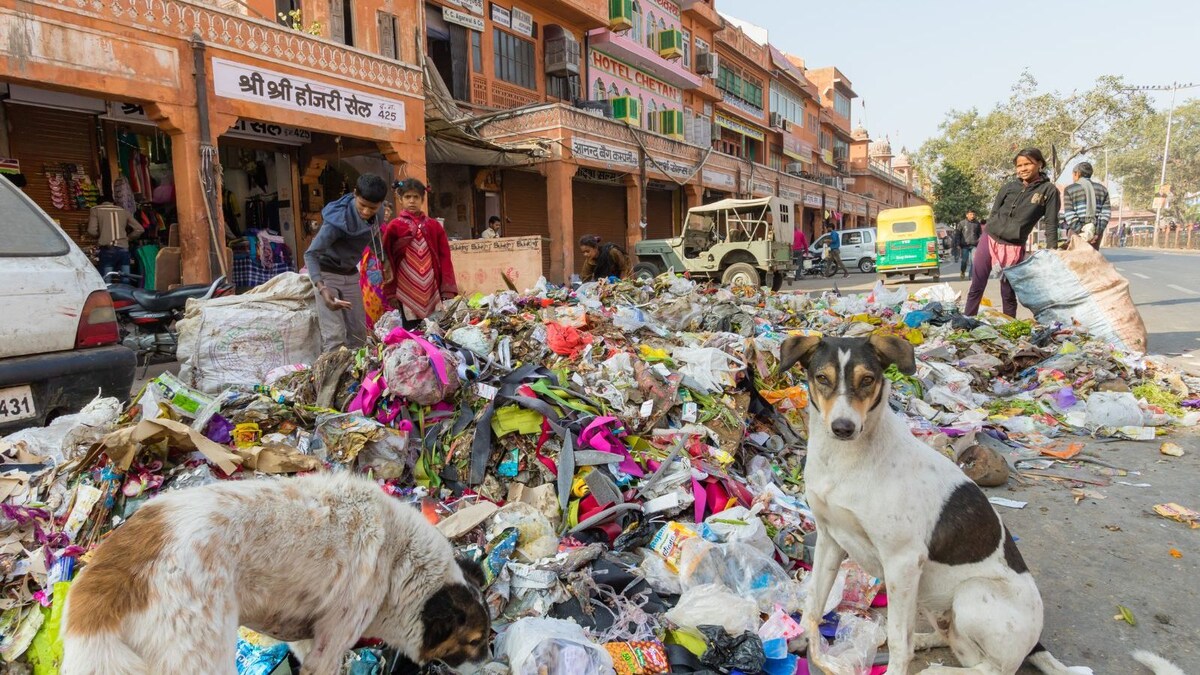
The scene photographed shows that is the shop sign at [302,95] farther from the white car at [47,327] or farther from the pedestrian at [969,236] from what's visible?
the pedestrian at [969,236]

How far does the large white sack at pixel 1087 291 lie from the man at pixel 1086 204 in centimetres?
81

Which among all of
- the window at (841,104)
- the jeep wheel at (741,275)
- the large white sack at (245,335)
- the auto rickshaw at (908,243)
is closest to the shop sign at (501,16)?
the jeep wheel at (741,275)

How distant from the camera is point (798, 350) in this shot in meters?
2.15

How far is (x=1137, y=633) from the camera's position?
91.5 inches

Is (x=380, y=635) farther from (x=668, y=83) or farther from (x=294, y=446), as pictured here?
(x=668, y=83)

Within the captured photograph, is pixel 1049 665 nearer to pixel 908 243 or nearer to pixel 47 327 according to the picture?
pixel 47 327

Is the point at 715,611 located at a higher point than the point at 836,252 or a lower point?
lower

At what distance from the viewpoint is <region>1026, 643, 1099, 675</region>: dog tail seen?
195 centimetres

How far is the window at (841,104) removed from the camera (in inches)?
1883

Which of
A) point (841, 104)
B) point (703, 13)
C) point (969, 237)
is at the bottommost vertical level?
point (969, 237)

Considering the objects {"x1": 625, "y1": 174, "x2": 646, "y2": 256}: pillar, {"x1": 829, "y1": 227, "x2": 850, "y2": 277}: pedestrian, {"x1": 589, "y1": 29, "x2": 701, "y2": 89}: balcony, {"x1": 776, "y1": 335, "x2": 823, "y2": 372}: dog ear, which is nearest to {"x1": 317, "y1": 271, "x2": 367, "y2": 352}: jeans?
{"x1": 776, "y1": 335, "x2": 823, "y2": 372}: dog ear

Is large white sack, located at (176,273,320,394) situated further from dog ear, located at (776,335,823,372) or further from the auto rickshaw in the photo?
the auto rickshaw

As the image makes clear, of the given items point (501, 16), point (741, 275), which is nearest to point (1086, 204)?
point (741, 275)

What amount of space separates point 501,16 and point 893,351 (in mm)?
17253
